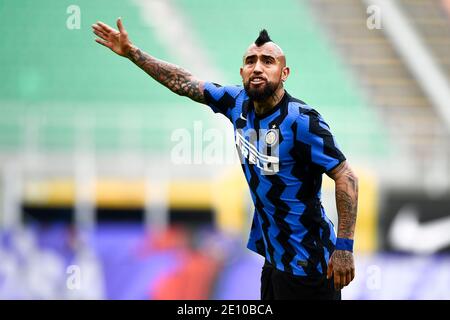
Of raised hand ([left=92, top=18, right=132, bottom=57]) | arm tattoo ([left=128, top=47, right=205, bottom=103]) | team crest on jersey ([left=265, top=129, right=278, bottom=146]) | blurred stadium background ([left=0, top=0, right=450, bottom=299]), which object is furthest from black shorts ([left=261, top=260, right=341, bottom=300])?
blurred stadium background ([left=0, top=0, right=450, bottom=299])

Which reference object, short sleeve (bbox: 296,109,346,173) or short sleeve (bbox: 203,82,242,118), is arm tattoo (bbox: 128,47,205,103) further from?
short sleeve (bbox: 296,109,346,173)

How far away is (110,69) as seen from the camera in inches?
612

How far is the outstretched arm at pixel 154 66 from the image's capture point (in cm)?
591

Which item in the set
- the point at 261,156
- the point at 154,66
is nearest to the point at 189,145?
the point at 154,66

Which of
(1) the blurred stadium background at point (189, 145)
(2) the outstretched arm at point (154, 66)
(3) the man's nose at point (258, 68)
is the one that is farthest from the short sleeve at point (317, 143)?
(1) the blurred stadium background at point (189, 145)

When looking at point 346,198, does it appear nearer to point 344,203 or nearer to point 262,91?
point 344,203

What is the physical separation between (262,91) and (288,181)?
0.54 metres

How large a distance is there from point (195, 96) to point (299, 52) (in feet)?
33.1

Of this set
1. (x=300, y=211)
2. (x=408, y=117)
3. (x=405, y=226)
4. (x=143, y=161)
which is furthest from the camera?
(x=408, y=117)

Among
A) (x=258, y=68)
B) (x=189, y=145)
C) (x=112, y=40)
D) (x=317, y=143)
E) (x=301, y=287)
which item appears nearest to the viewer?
(x=317, y=143)

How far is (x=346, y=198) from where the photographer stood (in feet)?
17.0

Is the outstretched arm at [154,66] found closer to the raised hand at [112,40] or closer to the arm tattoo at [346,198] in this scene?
the raised hand at [112,40]
